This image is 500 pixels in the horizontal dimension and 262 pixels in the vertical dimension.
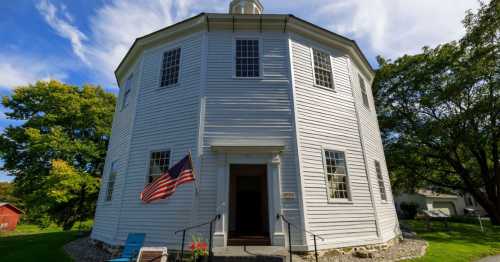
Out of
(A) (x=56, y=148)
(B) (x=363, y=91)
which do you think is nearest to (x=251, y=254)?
(B) (x=363, y=91)

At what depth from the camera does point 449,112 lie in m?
18.9

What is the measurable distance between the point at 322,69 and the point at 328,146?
3601 millimetres

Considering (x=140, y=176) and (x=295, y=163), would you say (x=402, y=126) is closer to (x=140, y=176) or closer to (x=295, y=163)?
(x=295, y=163)

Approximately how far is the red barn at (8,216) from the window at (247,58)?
43.0 meters

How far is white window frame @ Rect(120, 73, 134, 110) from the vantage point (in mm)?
11898

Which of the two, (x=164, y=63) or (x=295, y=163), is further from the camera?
(x=164, y=63)

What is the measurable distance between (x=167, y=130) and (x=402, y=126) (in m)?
20.3

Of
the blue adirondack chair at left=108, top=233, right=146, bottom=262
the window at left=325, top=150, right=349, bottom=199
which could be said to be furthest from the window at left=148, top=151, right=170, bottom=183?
the window at left=325, top=150, right=349, bottom=199

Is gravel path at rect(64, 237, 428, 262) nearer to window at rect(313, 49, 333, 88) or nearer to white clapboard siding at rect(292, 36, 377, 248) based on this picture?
white clapboard siding at rect(292, 36, 377, 248)

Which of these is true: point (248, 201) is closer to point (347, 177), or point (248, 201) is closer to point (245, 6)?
point (347, 177)

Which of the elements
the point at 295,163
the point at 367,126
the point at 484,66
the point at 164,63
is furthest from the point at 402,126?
the point at 164,63

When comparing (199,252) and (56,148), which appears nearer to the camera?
(199,252)

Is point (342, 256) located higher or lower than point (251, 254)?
lower

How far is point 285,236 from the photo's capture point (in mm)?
7477
